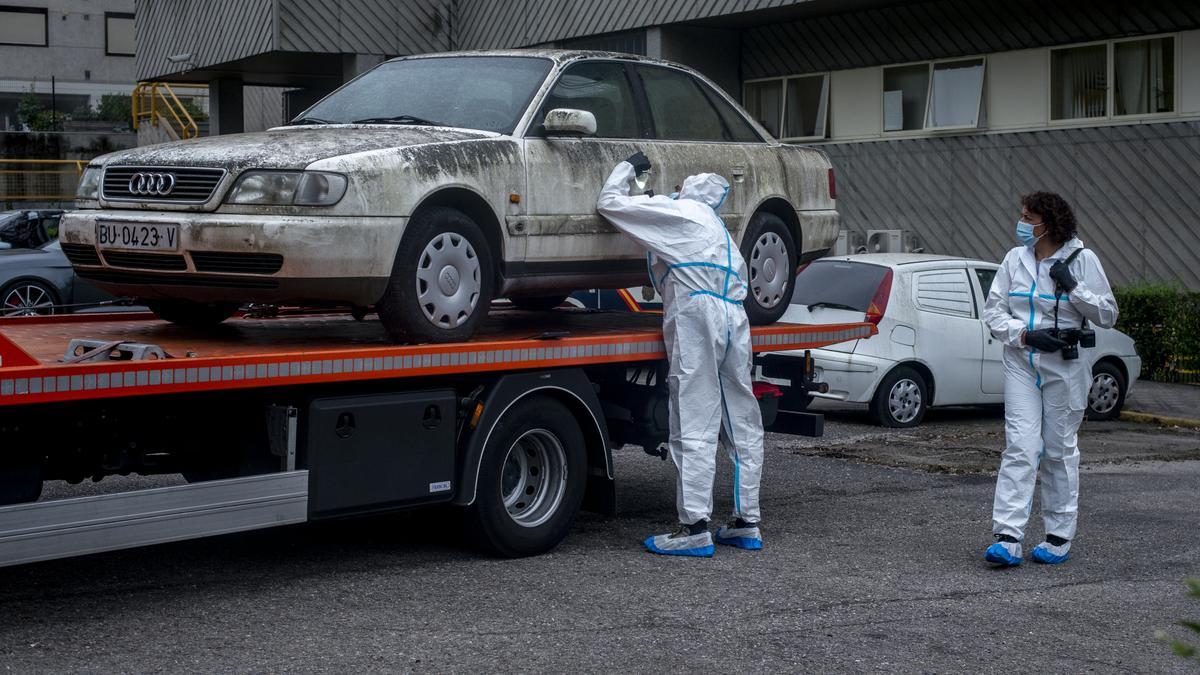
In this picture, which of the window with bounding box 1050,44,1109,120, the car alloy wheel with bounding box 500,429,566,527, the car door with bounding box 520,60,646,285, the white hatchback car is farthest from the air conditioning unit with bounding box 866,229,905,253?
the car alloy wheel with bounding box 500,429,566,527

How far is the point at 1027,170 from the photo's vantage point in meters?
18.5

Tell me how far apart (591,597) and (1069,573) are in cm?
242

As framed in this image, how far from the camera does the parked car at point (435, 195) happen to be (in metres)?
6.43

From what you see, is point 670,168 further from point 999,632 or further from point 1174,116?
point 1174,116

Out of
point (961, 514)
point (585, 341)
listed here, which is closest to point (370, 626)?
point (585, 341)

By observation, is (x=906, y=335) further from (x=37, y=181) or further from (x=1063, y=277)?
(x=37, y=181)

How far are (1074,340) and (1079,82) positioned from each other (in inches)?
458

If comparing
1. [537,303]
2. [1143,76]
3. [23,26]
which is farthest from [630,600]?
[23,26]

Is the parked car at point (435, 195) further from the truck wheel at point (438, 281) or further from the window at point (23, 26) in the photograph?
the window at point (23, 26)

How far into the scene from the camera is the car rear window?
12.4m

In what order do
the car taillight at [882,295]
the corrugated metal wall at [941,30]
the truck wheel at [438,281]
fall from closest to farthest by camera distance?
the truck wheel at [438,281] < the car taillight at [882,295] < the corrugated metal wall at [941,30]

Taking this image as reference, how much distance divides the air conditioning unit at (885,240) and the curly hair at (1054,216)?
40.6 ft

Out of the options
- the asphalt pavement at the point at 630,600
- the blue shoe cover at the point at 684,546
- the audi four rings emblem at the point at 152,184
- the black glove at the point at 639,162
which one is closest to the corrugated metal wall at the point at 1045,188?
the asphalt pavement at the point at 630,600

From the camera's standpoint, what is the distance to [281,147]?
6.67 m
